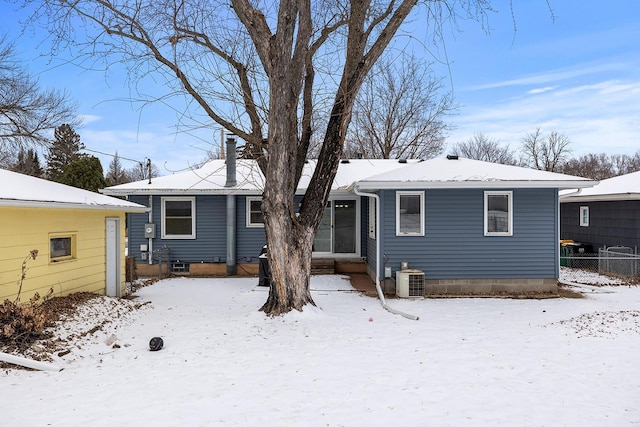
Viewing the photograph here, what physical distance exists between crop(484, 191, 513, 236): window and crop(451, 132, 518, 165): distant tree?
109ft

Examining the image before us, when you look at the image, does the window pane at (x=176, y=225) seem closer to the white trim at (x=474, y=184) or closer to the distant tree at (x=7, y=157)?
the white trim at (x=474, y=184)

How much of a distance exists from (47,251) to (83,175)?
931 inches

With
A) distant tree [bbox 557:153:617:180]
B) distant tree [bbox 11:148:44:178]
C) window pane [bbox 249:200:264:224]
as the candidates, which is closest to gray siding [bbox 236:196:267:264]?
window pane [bbox 249:200:264:224]

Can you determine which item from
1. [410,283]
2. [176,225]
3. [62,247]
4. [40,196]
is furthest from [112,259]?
[410,283]

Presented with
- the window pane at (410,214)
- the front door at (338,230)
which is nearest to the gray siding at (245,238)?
the front door at (338,230)

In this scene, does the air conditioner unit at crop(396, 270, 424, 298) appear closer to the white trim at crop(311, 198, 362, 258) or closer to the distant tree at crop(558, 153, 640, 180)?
the white trim at crop(311, 198, 362, 258)

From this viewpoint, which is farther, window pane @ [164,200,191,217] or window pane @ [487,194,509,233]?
window pane @ [164,200,191,217]

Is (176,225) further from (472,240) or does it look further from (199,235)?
(472,240)

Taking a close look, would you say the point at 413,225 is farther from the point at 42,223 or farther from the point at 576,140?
the point at 576,140

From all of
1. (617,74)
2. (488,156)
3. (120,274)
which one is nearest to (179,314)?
(120,274)

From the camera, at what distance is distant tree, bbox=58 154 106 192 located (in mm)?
27578

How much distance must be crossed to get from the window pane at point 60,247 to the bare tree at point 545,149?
40.5 meters

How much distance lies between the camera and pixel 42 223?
7090mm

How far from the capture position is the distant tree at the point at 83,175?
2758 centimetres
